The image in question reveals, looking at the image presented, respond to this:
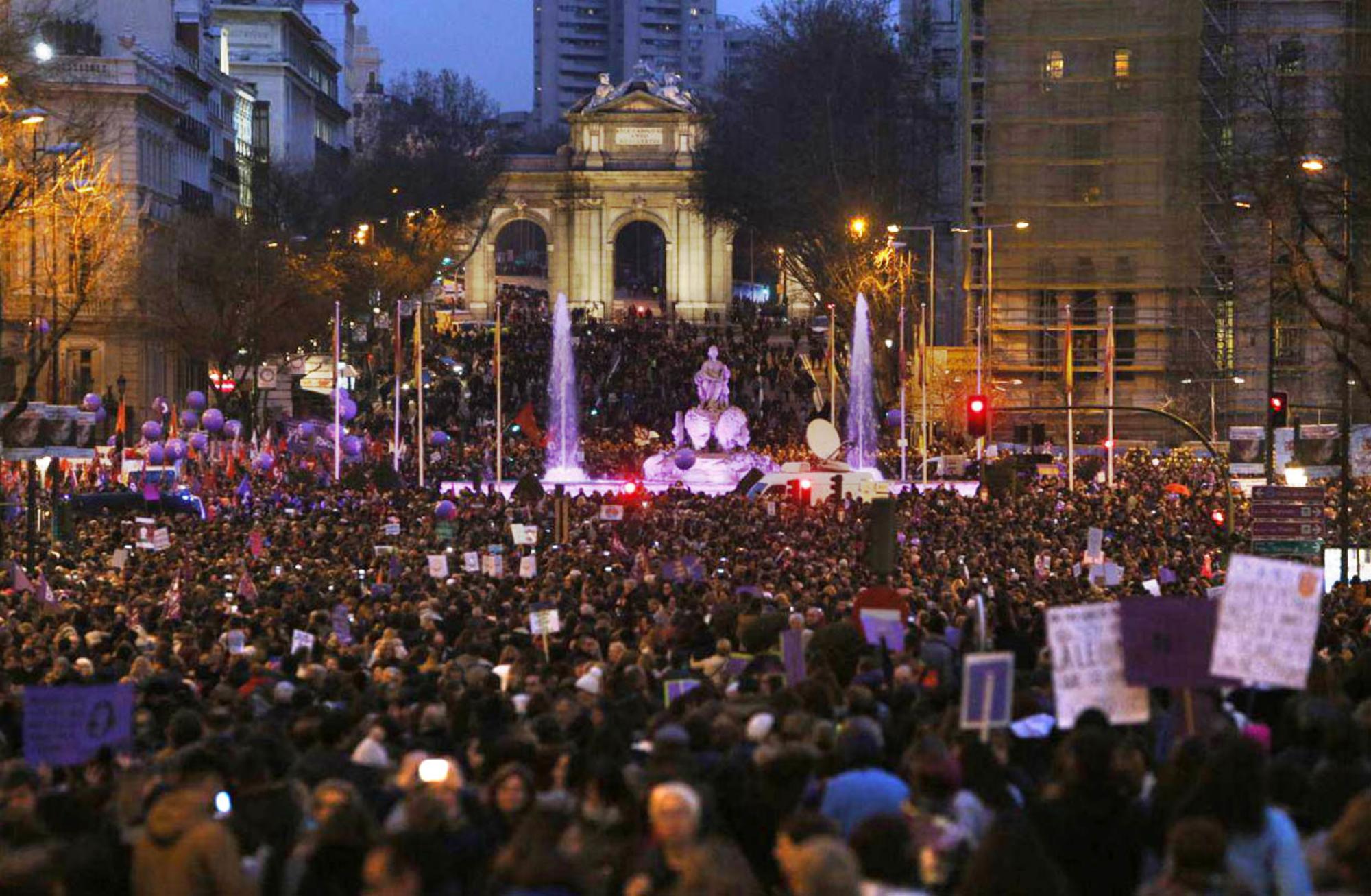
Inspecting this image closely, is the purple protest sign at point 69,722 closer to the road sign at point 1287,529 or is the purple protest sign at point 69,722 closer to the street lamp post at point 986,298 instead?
the road sign at point 1287,529

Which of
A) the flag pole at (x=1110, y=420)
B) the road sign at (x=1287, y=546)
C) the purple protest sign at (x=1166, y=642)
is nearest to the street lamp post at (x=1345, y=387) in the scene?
the road sign at (x=1287, y=546)

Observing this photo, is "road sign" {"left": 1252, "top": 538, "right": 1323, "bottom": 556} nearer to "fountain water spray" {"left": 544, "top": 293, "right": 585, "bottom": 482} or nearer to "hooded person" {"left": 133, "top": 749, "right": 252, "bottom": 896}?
"hooded person" {"left": 133, "top": 749, "right": 252, "bottom": 896}

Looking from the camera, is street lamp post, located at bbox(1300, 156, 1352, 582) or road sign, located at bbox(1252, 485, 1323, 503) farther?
street lamp post, located at bbox(1300, 156, 1352, 582)

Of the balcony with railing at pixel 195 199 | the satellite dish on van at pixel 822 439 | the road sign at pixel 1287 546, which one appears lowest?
the road sign at pixel 1287 546

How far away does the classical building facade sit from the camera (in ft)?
455

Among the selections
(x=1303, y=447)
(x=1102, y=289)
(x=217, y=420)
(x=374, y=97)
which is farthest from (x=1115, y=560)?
(x=374, y=97)

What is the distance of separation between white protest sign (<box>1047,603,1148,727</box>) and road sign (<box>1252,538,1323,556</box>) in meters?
19.1

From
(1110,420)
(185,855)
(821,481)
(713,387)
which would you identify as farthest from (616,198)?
(185,855)

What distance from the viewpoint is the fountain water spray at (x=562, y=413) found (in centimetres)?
7150

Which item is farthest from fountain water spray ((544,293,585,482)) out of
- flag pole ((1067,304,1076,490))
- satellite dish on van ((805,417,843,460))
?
flag pole ((1067,304,1076,490))

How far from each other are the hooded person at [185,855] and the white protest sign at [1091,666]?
3801mm

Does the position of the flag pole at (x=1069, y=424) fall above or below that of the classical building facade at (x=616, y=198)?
below

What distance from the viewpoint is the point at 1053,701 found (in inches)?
588

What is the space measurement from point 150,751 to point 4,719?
4.16 feet
